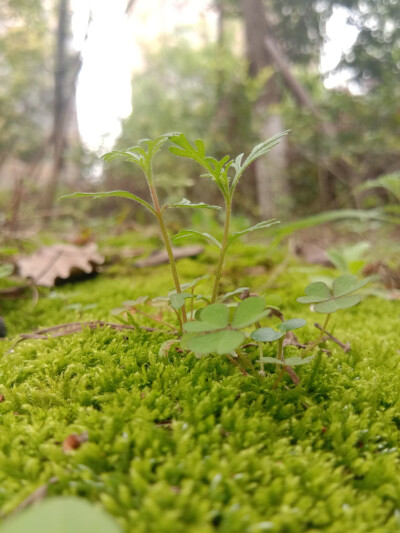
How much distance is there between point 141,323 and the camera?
1.35 metres

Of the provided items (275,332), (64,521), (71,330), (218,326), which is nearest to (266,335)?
(275,332)

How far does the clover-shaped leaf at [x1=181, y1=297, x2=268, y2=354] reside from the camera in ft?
2.72

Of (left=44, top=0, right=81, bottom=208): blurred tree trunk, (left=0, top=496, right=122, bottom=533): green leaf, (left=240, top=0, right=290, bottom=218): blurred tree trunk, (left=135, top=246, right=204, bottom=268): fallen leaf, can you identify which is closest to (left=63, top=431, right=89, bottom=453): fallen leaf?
(left=0, top=496, right=122, bottom=533): green leaf

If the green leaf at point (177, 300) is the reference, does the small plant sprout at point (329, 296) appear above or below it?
below

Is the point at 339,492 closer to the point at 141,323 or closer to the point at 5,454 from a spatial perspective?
the point at 5,454

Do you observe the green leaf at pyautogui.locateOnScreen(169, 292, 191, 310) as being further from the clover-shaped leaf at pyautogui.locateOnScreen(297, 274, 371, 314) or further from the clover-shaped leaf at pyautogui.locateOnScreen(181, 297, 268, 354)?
the clover-shaped leaf at pyautogui.locateOnScreen(297, 274, 371, 314)

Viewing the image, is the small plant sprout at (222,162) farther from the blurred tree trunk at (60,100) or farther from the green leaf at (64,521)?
the blurred tree trunk at (60,100)

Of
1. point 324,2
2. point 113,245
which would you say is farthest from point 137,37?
point 113,245

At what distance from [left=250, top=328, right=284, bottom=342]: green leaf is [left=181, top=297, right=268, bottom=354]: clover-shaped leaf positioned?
91 millimetres

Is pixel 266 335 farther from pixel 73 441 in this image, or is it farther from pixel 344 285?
pixel 73 441

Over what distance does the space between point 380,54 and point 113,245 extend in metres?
7.51

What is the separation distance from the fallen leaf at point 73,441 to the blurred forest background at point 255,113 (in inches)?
93.4

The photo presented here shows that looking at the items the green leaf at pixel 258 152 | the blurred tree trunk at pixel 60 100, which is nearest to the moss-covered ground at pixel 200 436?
the green leaf at pixel 258 152

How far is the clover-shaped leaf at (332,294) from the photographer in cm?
102
